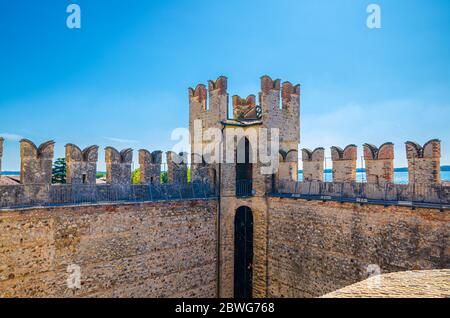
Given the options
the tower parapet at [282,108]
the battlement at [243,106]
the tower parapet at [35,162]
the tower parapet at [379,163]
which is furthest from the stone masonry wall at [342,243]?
the tower parapet at [35,162]

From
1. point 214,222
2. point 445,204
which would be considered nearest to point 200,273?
point 214,222

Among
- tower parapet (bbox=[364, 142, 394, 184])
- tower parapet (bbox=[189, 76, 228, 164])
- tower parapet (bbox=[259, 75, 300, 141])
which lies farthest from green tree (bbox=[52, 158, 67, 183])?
tower parapet (bbox=[364, 142, 394, 184])

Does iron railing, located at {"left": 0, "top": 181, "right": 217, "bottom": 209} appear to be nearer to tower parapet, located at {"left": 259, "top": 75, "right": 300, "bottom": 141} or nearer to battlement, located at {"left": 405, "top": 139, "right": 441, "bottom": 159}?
tower parapet, located at {"left": 259, "top": 75, "right": 300, "bottom": 141}

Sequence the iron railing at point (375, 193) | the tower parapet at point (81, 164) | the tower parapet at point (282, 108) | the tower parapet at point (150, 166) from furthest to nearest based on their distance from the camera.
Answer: the tower parapet at point (282, 108)
the tower parapet at point (150, 166)
the tower parapet at point (81, 164)
the iron railing at point (375, 193)

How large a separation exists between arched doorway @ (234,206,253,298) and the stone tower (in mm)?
41

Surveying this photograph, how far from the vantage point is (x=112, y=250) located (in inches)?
391

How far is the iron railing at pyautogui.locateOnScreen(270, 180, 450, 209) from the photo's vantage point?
7906 millimetres

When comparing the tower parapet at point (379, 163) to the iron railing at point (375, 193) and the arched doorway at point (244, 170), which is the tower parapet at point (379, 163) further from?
the arched doorway at point (244, 170)

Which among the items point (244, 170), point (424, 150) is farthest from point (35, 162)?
point (424, 150)

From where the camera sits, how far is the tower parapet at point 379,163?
9.14 metres

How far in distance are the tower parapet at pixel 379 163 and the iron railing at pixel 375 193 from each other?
1.12 feet

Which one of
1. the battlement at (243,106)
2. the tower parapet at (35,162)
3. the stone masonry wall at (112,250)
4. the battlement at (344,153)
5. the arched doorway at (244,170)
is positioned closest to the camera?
the stone masonry wall at (112,250)

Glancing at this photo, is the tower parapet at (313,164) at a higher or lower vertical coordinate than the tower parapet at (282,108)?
lower

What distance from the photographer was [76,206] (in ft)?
30.6
